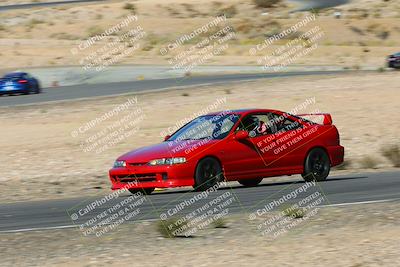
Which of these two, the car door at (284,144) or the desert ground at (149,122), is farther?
the desert ground at (149,122)

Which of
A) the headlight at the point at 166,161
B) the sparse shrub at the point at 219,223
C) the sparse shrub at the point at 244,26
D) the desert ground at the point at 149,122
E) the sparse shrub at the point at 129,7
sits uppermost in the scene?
the sparse shrub at the point at 219,223

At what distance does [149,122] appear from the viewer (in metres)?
28.6

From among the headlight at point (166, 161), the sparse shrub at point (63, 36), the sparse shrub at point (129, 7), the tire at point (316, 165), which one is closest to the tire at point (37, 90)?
the tire at point (316, 165)

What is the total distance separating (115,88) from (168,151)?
23.5 m

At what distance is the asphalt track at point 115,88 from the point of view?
1446 inches

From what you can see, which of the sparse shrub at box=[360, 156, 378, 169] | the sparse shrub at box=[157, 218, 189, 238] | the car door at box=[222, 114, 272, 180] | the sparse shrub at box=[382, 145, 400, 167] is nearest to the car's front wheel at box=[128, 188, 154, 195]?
the car door at box=[222, 114, 272, 180]

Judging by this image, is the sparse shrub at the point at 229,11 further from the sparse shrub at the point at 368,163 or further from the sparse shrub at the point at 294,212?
the sparse shrub at the point at 294,212

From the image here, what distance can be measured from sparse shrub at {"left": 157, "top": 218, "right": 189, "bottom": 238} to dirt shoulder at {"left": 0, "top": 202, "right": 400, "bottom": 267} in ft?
0.26

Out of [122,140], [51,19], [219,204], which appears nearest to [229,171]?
[219,204]

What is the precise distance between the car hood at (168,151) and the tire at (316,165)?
1944 mm

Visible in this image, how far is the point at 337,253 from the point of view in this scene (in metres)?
9.54

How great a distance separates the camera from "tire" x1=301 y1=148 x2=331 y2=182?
16.9m

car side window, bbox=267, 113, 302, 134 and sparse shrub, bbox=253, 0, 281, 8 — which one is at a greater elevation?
car side window, bbox=267, 113, 302, 134

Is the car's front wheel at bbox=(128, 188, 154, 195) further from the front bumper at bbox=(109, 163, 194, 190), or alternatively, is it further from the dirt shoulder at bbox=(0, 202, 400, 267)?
the dirt shoulder at bbox=(0, 202, 400, 267)
